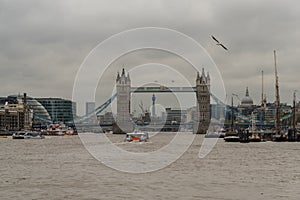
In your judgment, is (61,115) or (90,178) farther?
(61,115)

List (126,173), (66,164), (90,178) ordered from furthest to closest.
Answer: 1. (66,164)
2. (126,173)
3. (90,178)

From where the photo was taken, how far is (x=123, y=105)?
149 meters

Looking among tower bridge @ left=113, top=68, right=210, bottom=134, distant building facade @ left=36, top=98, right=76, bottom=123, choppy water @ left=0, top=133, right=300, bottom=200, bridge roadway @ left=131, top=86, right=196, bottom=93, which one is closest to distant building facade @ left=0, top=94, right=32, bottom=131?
distant building facade @ left=36, top=98, right=76, bottom=123

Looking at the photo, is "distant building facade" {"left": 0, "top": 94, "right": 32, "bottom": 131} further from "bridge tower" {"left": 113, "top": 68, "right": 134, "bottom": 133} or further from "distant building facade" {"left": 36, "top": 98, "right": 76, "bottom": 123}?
"bridge tower" {"left": 113, "top": 68, "right": 134, "bottom": 133}

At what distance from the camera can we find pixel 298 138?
75.9m

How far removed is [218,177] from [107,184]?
5.36 metres

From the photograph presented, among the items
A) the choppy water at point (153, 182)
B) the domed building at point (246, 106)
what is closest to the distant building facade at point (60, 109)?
the domed building at point (246, 106)

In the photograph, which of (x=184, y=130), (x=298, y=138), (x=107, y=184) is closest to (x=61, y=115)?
(x=184, y=130)

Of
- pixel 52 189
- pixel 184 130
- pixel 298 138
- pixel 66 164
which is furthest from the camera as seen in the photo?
pixel 184 130

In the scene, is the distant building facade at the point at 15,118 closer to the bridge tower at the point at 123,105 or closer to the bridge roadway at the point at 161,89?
the bridge tower at the point at 123,105

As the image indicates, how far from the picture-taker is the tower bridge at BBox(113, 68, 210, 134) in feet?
440

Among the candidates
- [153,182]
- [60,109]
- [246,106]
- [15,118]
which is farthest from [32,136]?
[246,106]

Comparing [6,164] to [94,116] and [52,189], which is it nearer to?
[52,189]

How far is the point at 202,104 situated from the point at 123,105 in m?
21.2
